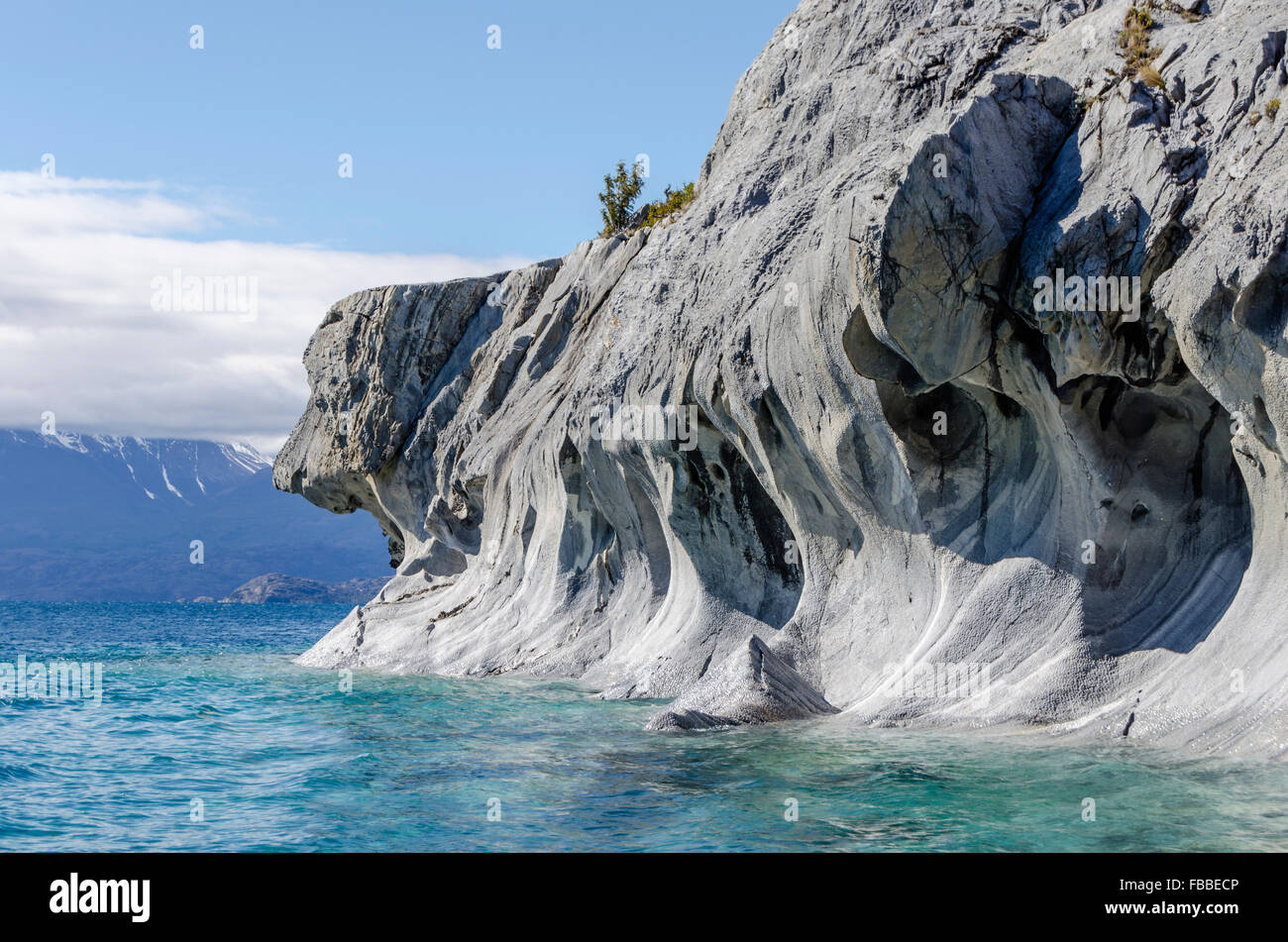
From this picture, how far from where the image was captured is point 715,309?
66.8ft

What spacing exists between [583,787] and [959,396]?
7903 millimetres

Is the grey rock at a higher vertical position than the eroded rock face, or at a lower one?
lower

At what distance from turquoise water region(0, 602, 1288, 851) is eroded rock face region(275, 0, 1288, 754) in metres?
1.45

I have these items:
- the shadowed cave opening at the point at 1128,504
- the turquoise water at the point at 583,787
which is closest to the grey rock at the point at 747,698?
the turquoise water at the point at 583,787

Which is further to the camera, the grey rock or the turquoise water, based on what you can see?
the grey rock

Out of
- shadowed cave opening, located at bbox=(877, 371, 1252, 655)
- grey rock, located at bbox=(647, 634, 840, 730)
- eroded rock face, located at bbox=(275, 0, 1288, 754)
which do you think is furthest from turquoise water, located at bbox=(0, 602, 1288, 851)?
shadowed cave opening, located at bbox=(877, 371, 1252, 655)

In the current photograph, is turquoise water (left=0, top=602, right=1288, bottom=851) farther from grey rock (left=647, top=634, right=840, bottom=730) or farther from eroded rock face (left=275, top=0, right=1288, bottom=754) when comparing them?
eroded rock face (left=275, top=0, right=1288, bottom=754)

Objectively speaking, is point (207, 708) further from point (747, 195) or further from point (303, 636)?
point (303, 636)

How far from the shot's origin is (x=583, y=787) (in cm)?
1307

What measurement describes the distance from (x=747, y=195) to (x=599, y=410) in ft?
17.0

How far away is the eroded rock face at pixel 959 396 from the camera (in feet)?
43.9

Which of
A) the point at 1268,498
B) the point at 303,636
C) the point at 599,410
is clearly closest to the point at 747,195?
the point at 599,410

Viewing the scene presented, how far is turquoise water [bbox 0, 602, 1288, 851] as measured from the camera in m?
10.6

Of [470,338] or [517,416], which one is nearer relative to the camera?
[517,416]
